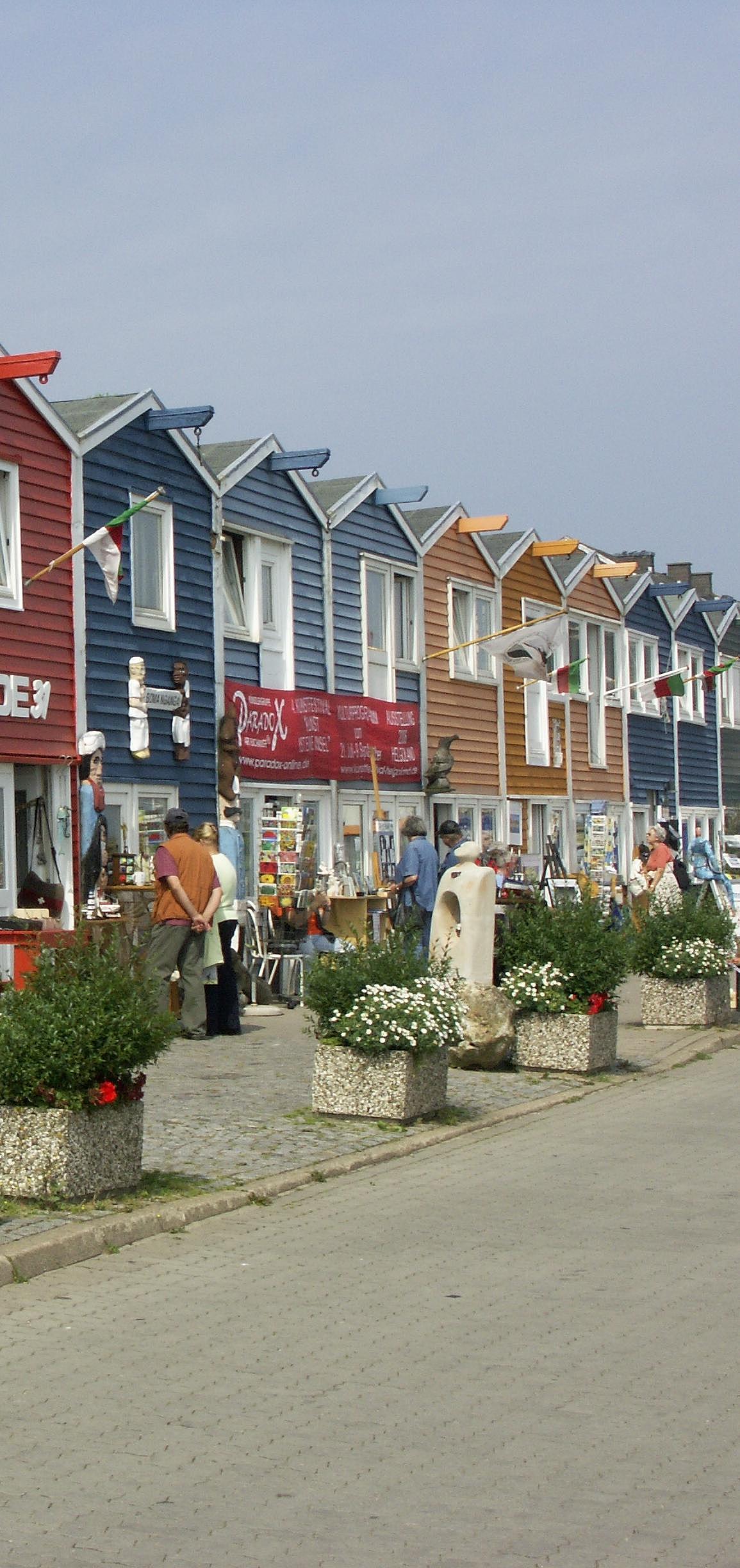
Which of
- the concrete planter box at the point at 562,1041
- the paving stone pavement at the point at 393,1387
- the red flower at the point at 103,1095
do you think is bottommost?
the paving stone pavement at the point at 393,1387

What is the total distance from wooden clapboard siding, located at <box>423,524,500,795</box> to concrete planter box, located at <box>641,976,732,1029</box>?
876 centimetres

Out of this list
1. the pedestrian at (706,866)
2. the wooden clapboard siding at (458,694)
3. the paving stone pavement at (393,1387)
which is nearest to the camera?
the paving stone pavement at (393,1387)

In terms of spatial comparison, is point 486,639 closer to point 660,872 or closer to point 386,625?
point 386,625

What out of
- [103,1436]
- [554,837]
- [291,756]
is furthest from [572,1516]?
[554,837]

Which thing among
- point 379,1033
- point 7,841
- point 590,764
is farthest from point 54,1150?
point 590,764

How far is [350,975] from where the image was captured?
1209cm

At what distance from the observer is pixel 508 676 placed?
98.2 feet

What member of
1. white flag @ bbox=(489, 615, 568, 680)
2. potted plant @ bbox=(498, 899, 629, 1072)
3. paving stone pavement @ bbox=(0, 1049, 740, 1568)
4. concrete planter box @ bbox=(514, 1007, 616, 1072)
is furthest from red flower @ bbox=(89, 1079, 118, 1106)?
white flag @ bbox=(489, 615, 568, 680)

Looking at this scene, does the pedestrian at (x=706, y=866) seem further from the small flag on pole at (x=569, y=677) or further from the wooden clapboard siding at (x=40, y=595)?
the wooden clapboard siding at (x=40, y=595)

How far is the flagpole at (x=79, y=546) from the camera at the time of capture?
1780 centimetres

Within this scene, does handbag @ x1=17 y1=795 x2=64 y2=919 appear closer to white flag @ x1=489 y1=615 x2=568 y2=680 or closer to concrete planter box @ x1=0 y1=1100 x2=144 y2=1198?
concrete planter box @ x1=0 y1=1100 x2=144 y2=1198

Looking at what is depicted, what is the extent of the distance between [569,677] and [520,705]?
1485 mm

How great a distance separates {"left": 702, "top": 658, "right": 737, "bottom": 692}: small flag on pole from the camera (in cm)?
3722

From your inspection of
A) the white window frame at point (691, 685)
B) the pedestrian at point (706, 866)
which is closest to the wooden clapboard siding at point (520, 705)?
the pedestrian at point (706, 866)
